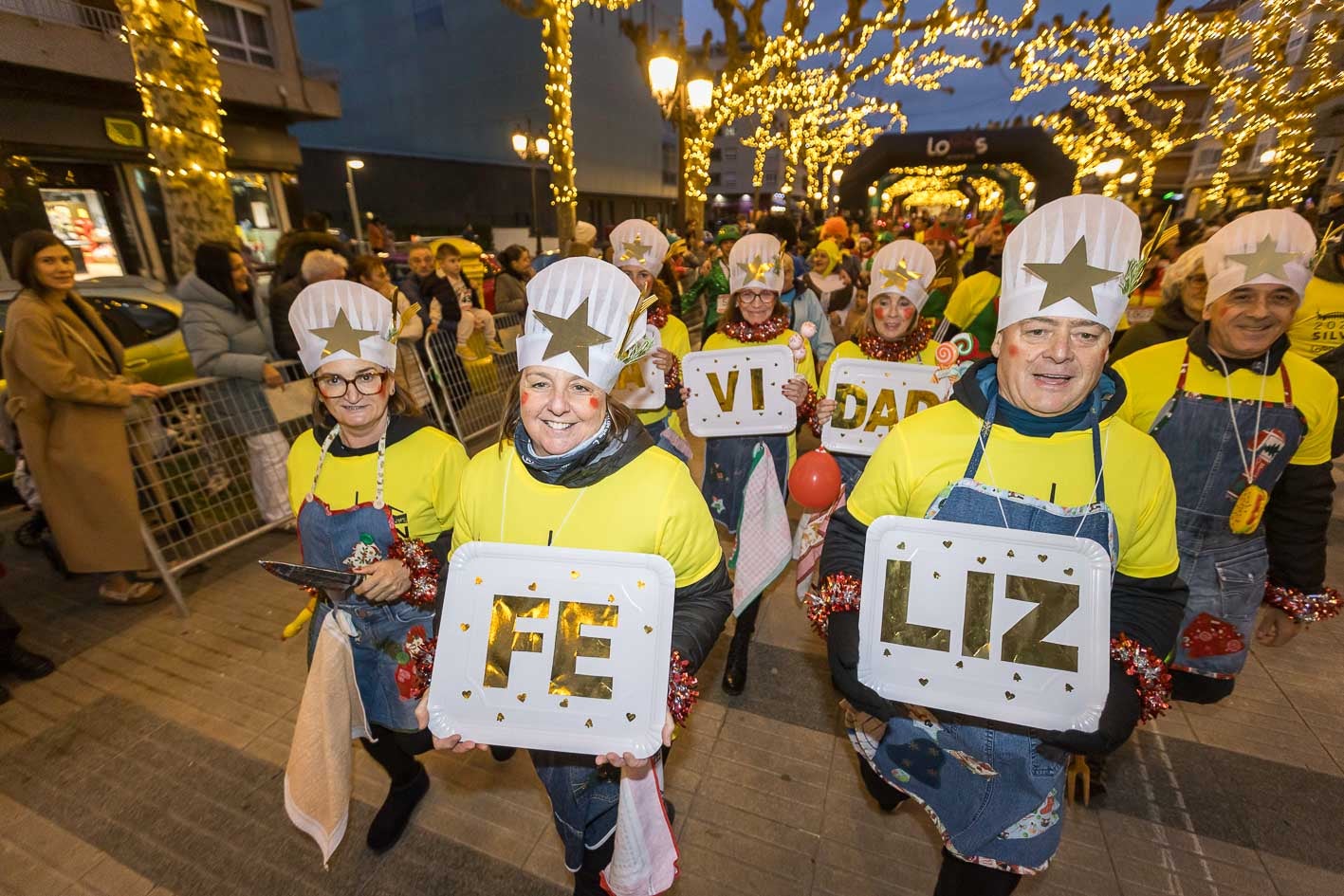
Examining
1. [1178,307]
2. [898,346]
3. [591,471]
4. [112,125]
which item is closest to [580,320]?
[591,471]

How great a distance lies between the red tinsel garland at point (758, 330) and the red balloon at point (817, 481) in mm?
842

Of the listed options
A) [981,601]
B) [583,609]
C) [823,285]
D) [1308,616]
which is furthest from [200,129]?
[1308,616]

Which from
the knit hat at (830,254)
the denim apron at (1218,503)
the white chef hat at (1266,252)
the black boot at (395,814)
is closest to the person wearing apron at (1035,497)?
the denim apron at (1218,503)

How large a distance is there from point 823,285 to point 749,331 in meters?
4.60

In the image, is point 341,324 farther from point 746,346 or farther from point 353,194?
point 353,194

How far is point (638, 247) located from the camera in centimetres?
417

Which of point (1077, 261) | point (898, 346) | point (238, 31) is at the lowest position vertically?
point (898, 346)

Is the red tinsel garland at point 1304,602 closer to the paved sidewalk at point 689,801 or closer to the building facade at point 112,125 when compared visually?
the paved sidewalk at point 689,801

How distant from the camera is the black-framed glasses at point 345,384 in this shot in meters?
2.18

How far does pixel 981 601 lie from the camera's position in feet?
5.08

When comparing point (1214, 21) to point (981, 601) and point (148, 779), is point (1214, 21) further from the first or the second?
point (148, 779)

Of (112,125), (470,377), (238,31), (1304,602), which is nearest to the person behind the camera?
(1304,602)

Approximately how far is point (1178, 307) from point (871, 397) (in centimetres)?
181

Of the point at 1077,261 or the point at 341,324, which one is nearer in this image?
the point at 1077,261
